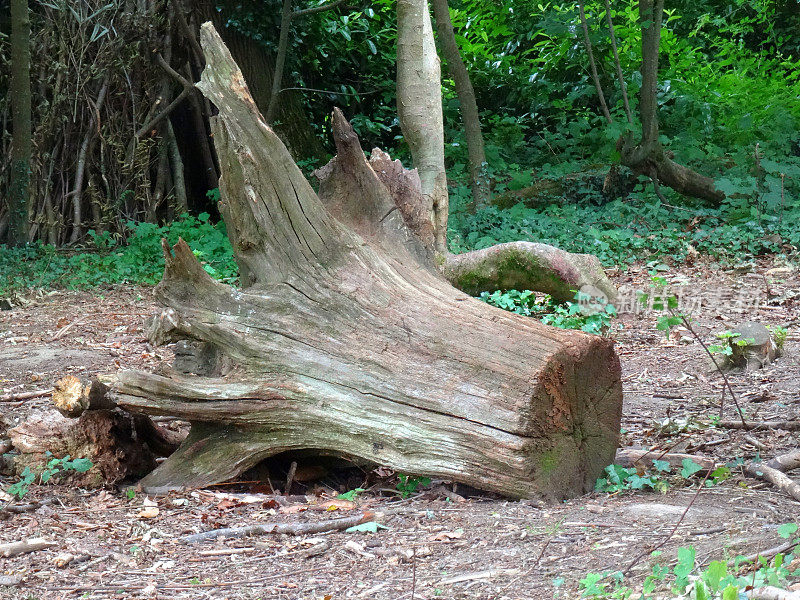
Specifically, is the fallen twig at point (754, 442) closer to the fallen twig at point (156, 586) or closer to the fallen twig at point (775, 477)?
the fallen twig at point (775, 477)

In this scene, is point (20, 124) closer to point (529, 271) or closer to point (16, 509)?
point (529, 271)

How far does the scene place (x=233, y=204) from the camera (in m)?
3.72

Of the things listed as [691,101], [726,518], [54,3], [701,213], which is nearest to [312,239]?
[726,518]

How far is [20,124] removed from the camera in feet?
30.3

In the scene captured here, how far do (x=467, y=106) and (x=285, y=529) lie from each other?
7875 millimetres

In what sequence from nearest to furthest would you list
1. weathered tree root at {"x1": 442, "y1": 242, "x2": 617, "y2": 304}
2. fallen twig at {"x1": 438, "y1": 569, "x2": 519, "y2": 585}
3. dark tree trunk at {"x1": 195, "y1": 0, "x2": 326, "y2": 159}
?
fallen twig at {"x1": 438, "y1": 569, "x2": 519, "y2": 585} → weathered tree root at {"x1": 442, "y1": 242, "x2": 617, "y2": 304} → dark tree trunk at {"x1": 195, "y1": 0, "x2": 326, "y2": 159}

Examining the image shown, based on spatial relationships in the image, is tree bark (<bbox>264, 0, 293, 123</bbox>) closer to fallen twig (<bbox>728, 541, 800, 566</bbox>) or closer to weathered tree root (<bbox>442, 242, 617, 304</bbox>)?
weathered tree root (<bbox>442, 242, 617, 304</bbox>)

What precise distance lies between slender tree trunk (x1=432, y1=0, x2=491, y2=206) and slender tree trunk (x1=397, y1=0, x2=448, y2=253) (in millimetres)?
2384

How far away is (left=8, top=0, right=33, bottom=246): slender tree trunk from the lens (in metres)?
8.93

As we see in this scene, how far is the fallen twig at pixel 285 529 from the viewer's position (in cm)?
275

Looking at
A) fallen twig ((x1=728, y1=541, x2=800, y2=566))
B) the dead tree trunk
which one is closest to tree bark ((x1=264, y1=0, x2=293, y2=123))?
the dead tree trunk

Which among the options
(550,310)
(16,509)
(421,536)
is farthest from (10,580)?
(550,310)

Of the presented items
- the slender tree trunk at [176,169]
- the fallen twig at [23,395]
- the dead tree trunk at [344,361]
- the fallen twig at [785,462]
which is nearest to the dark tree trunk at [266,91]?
the slender tree trunk at [176,169]

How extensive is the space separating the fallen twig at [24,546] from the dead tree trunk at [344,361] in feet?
1.92
